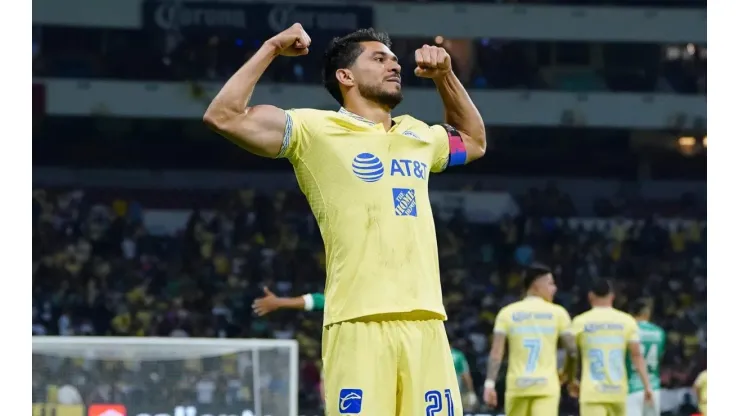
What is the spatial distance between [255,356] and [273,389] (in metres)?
0.35

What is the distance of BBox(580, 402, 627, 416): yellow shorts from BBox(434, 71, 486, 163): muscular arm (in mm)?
7417

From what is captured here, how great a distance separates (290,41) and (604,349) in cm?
797

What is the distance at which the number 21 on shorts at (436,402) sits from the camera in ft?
16.6

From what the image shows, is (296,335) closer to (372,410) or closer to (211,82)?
(211,82)

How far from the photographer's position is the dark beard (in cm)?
533

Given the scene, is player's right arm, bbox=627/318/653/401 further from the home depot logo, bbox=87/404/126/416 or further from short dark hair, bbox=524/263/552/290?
the home depot logo, bbox=87/404/126/416

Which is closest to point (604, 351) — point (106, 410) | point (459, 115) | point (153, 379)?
point (153, 379)

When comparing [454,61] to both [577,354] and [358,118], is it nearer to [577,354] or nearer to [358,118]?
[577,354]

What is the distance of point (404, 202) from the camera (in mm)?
5180

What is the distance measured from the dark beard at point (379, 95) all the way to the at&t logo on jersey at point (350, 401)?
1114 mm

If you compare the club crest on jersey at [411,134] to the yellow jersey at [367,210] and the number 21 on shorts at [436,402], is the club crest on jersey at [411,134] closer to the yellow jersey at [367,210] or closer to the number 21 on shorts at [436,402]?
the yellow jersey at [367,210]

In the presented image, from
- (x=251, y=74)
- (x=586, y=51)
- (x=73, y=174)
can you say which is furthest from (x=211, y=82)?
(x=251, y=74)

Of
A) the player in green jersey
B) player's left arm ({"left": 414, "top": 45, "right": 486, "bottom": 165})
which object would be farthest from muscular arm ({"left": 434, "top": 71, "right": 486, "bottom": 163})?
the player in green jersey

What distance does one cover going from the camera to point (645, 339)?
13602mm
